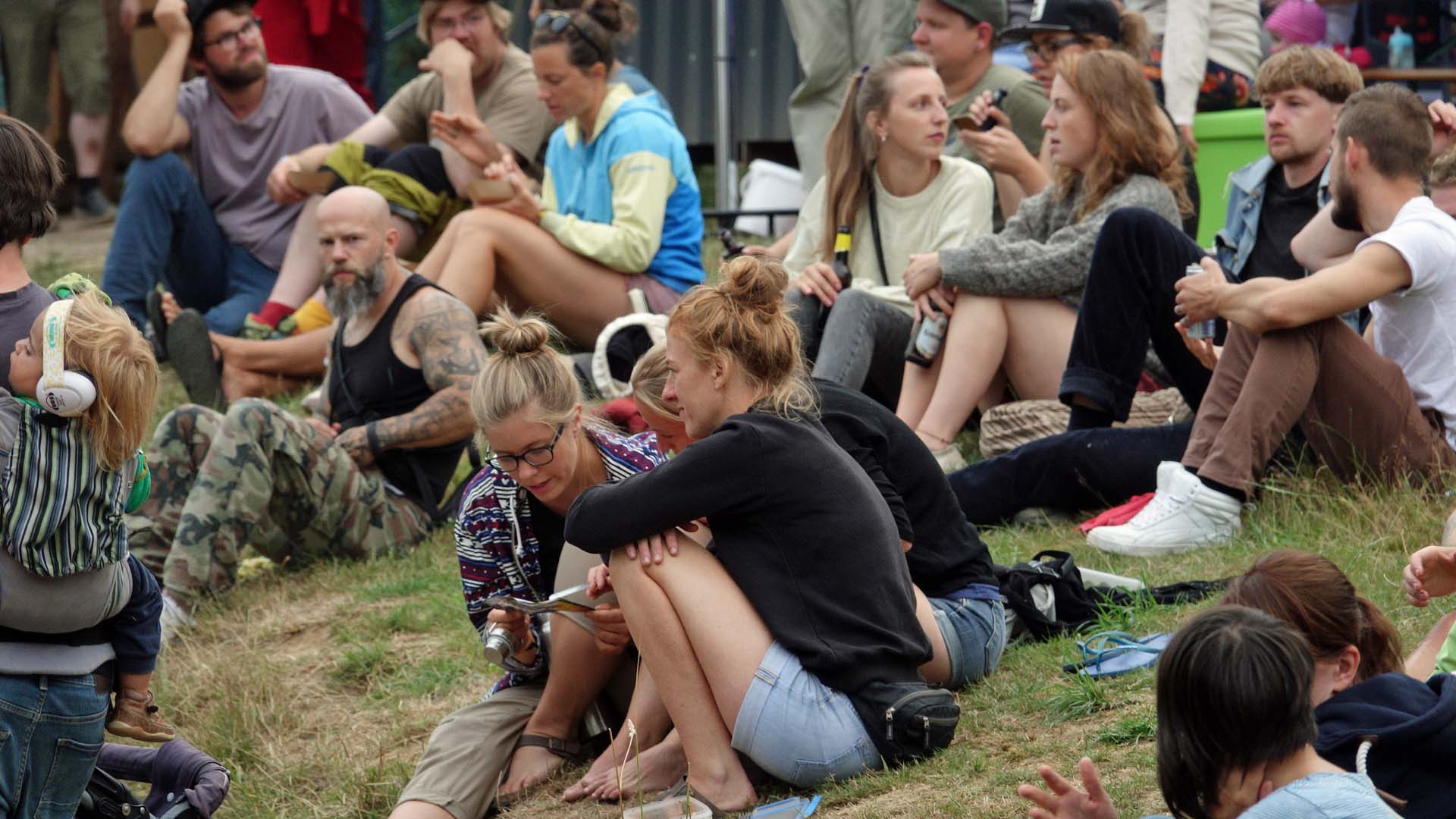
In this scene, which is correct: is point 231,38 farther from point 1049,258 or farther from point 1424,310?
point 1424,310

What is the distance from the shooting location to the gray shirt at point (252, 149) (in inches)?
320

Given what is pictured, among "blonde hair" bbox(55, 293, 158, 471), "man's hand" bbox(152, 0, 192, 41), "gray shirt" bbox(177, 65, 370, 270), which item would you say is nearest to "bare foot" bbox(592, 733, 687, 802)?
"blonde hair" bbox(55, 293, 158, 471)

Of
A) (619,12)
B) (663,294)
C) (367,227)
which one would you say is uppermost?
(619,12)

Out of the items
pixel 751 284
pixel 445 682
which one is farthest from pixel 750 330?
pixel 445 682

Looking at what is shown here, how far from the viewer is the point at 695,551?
10.6 feet

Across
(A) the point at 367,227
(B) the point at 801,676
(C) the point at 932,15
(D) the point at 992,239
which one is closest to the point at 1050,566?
(B) the point at 801,676

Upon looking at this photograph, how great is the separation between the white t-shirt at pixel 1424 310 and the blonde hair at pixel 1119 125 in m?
1.09

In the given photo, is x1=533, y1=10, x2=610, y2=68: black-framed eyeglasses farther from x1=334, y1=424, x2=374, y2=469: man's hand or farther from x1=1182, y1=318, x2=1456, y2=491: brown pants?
x1=1182, y1=318, x2=1456, y2=491: brown pants

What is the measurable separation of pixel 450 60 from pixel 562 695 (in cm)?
465

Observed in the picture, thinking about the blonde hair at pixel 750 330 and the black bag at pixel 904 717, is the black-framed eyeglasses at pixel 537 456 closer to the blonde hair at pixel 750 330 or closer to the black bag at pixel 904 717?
the blonde hair at pixel 750 330

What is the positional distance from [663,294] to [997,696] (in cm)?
358

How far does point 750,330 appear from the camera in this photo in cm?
329

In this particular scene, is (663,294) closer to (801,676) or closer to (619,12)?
(619,12)

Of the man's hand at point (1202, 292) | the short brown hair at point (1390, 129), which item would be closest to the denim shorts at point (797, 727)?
the man's hand at point (1202, 292)
